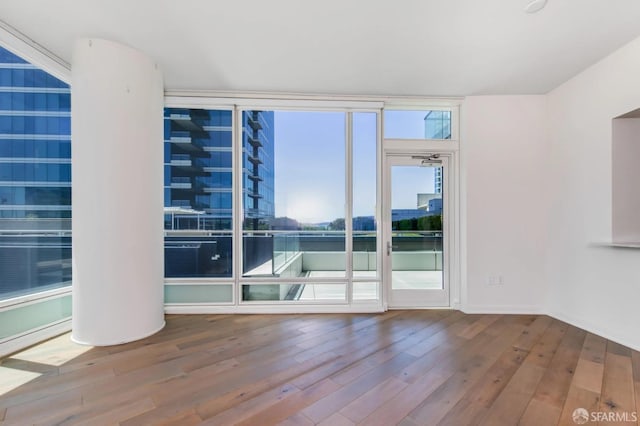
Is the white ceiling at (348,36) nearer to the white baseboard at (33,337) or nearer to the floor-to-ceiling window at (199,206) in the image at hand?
the floor-to-ceiling window at (199,206)

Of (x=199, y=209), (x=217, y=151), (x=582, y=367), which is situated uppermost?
(x=217, y=151)

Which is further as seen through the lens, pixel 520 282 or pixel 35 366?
pixel 520 282

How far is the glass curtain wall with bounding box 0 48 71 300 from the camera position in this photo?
2.59 metres

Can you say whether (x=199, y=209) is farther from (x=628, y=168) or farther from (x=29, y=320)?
(x=628, y=168)

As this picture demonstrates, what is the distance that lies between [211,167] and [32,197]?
1783mm

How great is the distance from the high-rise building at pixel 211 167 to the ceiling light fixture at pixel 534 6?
9.11ft

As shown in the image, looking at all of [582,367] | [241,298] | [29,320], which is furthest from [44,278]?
[582,367]

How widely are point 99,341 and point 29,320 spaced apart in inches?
30.1

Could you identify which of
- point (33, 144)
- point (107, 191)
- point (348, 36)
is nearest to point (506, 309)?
point (348, 36)

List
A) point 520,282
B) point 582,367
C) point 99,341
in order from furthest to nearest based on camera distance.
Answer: point 520,282 < point 99,341 < point 582,367

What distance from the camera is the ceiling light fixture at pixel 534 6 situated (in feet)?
6.71

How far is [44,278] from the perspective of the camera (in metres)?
2.85

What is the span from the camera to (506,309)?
11.5 ft

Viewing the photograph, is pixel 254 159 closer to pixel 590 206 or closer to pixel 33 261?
pixel 33 261
